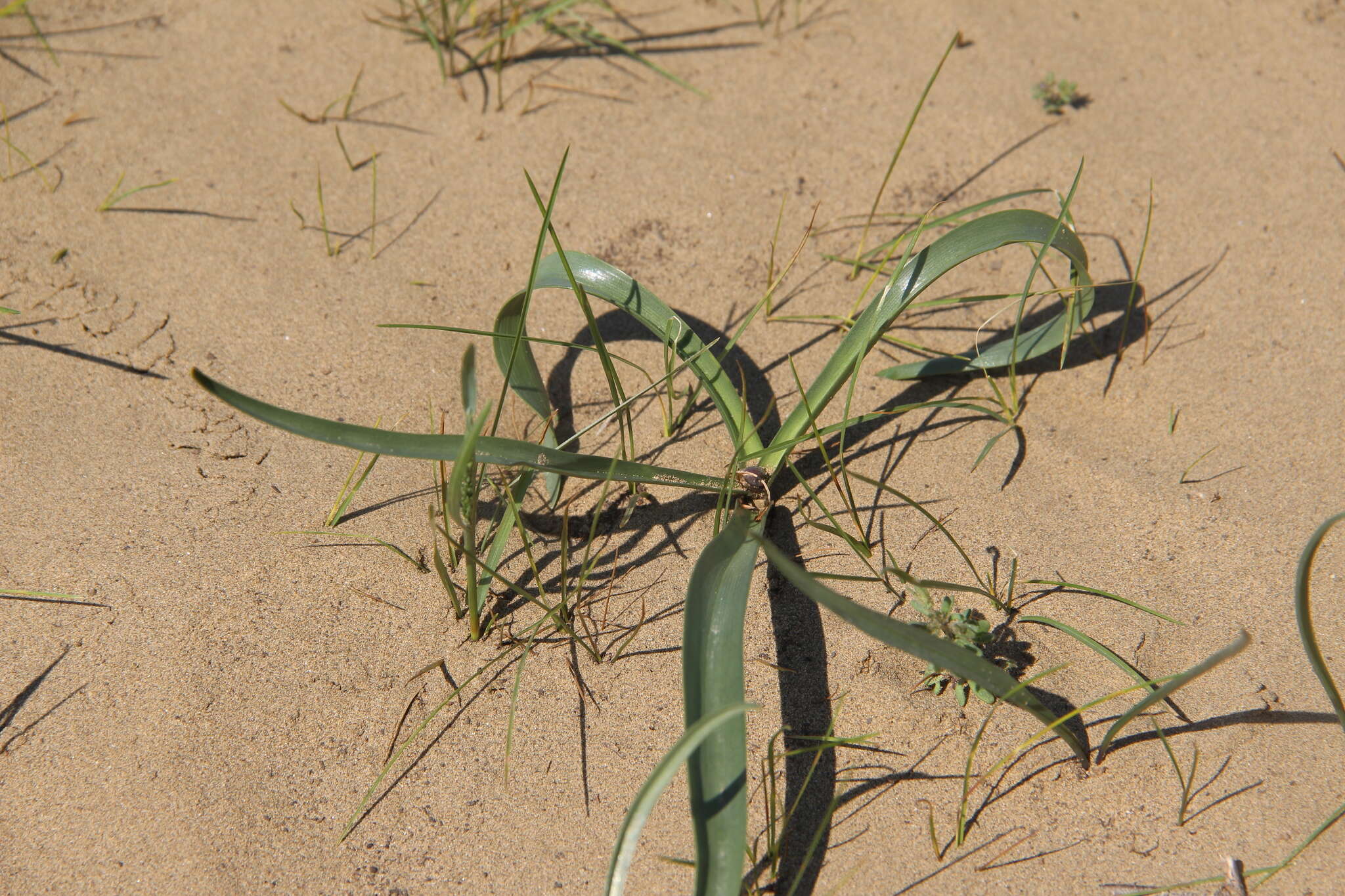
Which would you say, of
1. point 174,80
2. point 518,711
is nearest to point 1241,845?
point 518,711

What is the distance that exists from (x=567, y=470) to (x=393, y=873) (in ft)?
2.01

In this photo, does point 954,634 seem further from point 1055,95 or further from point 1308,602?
point 1055,95

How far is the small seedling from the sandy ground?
2cm

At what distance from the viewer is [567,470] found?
1344mm

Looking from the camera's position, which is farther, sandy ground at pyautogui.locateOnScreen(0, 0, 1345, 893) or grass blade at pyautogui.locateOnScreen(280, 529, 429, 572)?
grass blade at pyautogui.locateOnScreen(280, 529, 429, 572)

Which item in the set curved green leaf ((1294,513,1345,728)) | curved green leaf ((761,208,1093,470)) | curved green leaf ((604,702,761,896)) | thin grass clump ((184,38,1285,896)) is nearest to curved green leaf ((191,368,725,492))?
thin grass clump ((184,38,1285,896))

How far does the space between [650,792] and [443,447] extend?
0.53 m

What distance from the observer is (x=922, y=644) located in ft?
3.51

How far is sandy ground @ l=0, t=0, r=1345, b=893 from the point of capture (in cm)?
128

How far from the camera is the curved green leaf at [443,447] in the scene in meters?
1.08

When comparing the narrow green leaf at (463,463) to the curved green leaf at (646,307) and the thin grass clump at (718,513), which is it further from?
the curved green leaf at (646,307)

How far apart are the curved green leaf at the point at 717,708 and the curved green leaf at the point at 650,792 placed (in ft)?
0.10

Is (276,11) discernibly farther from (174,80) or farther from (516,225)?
(516,225)

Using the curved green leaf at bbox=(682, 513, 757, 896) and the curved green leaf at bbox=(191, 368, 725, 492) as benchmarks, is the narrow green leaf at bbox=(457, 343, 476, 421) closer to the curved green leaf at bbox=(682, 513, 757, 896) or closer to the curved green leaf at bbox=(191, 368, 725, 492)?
the curved green leaf at bbox=(191, 368, 725, 492)
